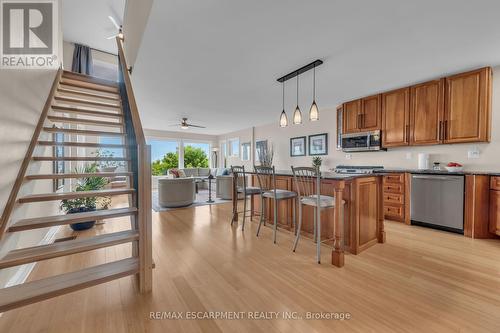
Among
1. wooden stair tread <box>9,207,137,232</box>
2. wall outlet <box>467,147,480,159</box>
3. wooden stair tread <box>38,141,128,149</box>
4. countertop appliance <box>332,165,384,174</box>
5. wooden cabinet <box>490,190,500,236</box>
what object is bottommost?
wooden cabinet <box>490,190,500,236</box>

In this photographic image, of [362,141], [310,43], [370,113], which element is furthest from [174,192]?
[370,113]

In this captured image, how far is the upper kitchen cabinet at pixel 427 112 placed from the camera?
3348 millimetres

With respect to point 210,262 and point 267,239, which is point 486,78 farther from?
point 210,262

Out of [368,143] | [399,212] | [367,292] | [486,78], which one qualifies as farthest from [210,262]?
[486,78]

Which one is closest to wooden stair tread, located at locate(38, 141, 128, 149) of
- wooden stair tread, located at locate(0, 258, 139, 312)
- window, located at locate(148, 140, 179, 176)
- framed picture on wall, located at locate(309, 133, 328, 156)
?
wooden stair tread, located at locate(0, 258, 139, 312)

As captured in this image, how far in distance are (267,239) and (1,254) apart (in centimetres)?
253

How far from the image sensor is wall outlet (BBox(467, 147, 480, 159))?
3203 mm

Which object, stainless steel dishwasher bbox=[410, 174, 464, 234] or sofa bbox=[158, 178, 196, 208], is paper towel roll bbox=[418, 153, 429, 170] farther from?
sofa bbox=[158, 178, 196, 208]

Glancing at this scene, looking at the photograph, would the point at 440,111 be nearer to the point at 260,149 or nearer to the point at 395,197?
the point at 395,197

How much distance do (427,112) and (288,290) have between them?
374 centimetres

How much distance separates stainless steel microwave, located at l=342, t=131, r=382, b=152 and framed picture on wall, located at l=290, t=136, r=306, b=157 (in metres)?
1.37

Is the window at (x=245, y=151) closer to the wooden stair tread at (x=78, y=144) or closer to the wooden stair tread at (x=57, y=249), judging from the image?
the wooden stair tread at (x=78, y=144)

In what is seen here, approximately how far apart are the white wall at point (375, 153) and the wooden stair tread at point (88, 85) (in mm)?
3705

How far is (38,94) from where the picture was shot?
7.96ft
